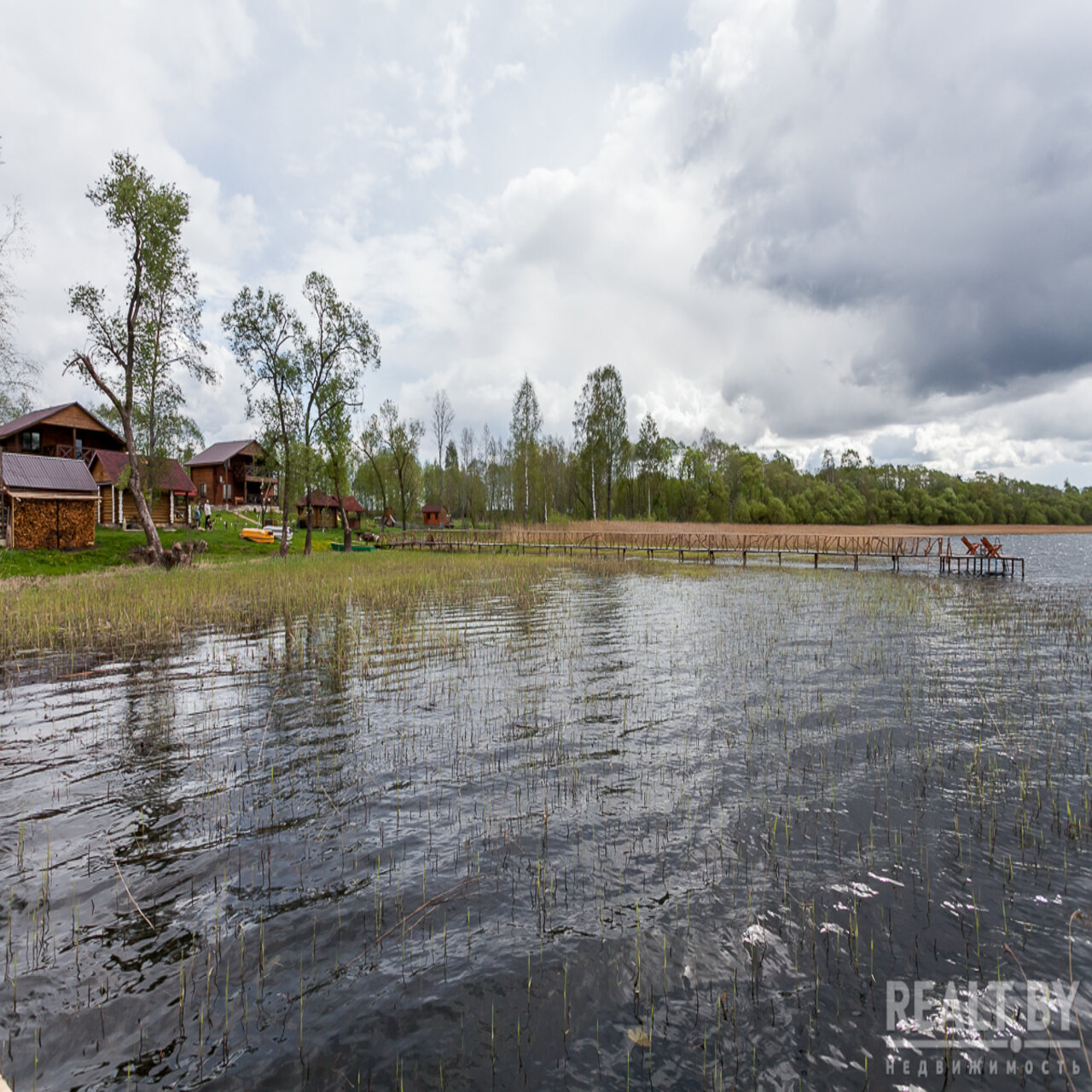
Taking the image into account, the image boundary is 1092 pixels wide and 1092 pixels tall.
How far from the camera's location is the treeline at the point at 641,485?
69.5m

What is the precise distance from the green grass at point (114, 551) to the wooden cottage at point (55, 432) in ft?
34.7

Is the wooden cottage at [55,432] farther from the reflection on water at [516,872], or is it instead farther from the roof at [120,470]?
the reflection on water at [516,872]

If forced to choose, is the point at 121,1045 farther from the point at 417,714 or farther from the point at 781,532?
the point at 781,532

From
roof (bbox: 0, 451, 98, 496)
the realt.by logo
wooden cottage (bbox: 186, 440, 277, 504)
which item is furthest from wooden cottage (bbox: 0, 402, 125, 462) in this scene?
the realt.by logo

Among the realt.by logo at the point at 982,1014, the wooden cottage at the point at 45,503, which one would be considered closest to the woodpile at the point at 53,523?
the wooden cottage at the point at 45,503

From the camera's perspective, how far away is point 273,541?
42594mm

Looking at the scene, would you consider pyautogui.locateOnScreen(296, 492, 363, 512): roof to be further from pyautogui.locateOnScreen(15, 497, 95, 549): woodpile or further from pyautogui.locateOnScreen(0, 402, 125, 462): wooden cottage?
pyautogui.locateOnScreen(15, 497, 95, 549): woodpile

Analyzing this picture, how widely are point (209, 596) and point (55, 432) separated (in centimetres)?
3936

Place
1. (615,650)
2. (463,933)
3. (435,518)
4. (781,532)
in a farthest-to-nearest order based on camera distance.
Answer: (435,518) < (781,532) < (615,650) < (463,933)

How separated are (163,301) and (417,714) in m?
27.9

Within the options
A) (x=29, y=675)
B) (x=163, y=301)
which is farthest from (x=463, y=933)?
(x=163, y=301)

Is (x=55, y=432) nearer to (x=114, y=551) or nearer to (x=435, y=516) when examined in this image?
(x=114, y=551)

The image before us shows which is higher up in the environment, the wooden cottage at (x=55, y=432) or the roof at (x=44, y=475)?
the wooden cottage at (x=55, y=432)

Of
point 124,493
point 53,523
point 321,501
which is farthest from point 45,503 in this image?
point 321,501
